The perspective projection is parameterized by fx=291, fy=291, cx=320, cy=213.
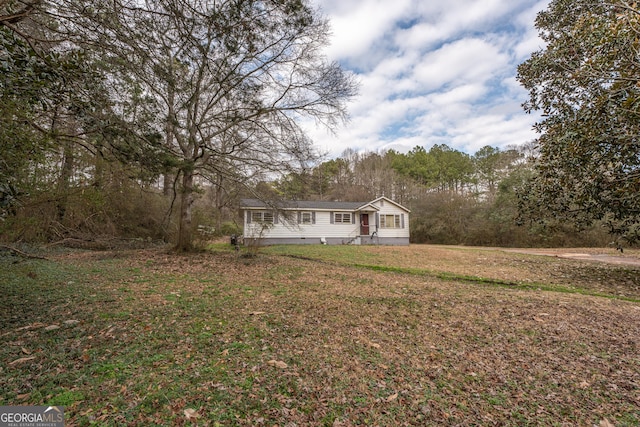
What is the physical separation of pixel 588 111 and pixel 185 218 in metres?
11.0

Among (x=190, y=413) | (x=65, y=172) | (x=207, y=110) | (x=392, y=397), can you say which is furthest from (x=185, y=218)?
(x=392, y=397)

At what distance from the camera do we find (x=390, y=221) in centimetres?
2152

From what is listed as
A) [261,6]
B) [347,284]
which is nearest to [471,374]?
[347,284]

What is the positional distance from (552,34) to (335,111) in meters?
6.09

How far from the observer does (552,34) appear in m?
7.74

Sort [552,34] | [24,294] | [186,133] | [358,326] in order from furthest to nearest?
1. [186,133]
2. [552,34]
3. [24,294]
4. [358,326]

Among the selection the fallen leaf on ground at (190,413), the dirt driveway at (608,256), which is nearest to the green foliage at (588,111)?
the dirt driveway at (608,256)

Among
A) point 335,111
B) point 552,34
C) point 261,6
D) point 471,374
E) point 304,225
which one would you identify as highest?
point 552,34

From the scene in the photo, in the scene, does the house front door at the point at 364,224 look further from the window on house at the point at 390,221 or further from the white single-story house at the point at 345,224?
the window on house at the point at 390,221

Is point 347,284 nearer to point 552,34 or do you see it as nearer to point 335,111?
point 335,111

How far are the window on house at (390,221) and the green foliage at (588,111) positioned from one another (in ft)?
43.8

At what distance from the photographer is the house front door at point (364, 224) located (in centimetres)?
2111

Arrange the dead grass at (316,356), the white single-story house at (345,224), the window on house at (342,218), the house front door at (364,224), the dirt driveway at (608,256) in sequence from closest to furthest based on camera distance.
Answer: the dead grass at (316,356)
the dirt driveway at (608,256)
the white single-story house at (345,224)
the window on house at (342,218)
the house front door at (364,224)

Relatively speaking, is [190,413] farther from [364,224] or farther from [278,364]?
[364,224]
